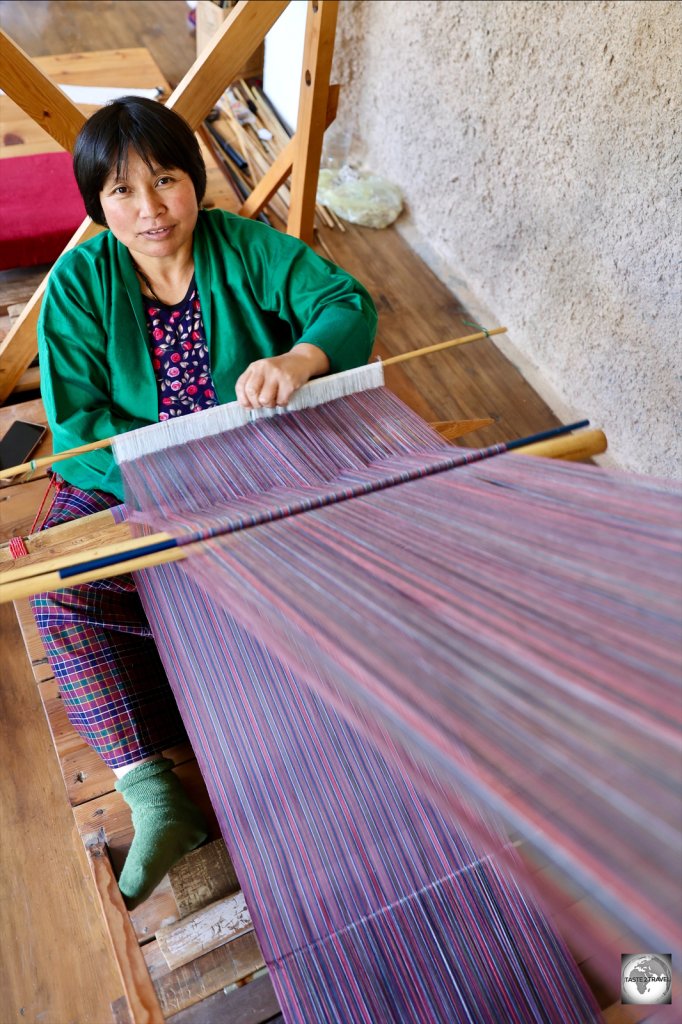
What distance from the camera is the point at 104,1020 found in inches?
52.9

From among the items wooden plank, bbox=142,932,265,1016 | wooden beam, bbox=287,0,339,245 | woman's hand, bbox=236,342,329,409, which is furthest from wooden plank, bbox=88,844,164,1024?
wooden beam, bbox=287,0,339,245

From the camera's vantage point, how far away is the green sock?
113 centimetres

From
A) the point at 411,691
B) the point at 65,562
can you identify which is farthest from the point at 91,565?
the point at 411,691

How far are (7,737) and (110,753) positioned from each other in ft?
1.61

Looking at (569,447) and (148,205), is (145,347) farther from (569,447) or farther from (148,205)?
(569,447)

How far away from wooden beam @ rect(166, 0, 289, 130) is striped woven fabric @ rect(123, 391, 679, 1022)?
946mm

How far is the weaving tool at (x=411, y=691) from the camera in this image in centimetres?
52

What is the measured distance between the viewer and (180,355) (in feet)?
4.92

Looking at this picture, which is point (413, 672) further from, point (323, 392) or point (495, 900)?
point (323, 392)

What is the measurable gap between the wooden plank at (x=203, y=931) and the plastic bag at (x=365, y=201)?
2.47m

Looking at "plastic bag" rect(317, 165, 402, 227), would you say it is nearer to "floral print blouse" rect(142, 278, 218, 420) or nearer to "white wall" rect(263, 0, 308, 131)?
"white wall" rect(263, 0, 308, 131)

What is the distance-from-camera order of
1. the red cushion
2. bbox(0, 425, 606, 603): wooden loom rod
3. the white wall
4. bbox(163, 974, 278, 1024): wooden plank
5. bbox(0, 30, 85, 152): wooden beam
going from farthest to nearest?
1. the white wall
2. the red cushion
3. bbox(0, 30, 85, 152): wooden beam
4. bbox(163, 974, 278, 1024): wooden plank
5. bbox(0, 425, 606, 603): wooden loom rod

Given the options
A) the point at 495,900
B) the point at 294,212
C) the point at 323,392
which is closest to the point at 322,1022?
the point at 495,900
